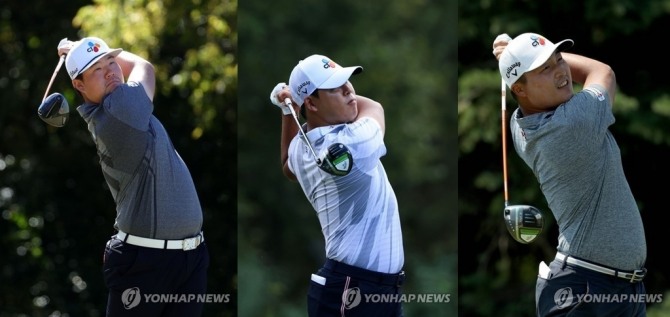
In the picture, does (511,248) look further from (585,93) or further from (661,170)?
(585,93)

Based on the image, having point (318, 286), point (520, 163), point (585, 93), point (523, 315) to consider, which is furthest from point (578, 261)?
point (523, 315)

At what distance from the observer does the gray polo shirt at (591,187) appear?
5273 millimetres

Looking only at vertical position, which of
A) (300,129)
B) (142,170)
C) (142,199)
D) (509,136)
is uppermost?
(300,129)

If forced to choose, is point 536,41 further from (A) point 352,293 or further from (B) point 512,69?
(A) point 352,293

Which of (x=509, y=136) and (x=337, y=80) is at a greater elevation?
(x=337, y=80)

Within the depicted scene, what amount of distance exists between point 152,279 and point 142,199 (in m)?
0.36

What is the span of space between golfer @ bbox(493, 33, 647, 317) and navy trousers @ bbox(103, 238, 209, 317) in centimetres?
163

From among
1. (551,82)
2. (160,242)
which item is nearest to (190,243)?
(160,242)

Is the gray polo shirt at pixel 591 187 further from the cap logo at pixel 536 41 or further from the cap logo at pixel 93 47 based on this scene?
the cap logo at pixel 93 47

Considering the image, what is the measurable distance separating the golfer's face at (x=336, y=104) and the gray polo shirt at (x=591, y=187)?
0.92 m

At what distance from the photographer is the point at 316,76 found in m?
5.91

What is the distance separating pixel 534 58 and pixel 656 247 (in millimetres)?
6126

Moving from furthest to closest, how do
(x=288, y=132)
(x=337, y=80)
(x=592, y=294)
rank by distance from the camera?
1. (x=288, y=132)
2. (x=337, y=80)
3. (x=592, y=294)

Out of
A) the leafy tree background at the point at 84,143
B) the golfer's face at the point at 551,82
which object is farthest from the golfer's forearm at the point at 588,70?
the leafy tree background at the point at 84,143
